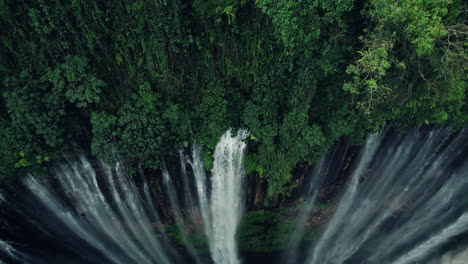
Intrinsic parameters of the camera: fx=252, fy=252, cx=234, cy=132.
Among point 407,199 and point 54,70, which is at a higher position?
point 54,70

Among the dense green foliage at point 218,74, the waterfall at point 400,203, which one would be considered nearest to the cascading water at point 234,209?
the waterfall at point 400,203

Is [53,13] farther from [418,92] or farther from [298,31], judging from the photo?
[418,92]

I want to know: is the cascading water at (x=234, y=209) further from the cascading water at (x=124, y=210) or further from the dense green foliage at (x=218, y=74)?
the dense green foliage at (x=218, y=74)

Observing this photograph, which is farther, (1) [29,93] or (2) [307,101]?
(2) [307,101]

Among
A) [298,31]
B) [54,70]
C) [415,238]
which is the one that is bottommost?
[415,238]

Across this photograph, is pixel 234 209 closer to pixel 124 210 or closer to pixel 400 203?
pixel 124 210

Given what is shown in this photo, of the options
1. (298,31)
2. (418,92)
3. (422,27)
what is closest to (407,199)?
(418,92)

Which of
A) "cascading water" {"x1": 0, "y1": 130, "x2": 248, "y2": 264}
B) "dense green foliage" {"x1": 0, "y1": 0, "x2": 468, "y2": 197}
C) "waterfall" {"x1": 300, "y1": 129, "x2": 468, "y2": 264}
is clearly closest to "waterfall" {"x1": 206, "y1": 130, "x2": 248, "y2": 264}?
"cascading water" {"x1": 0, "y1": 130, "x2": 248, "y2": 264}
